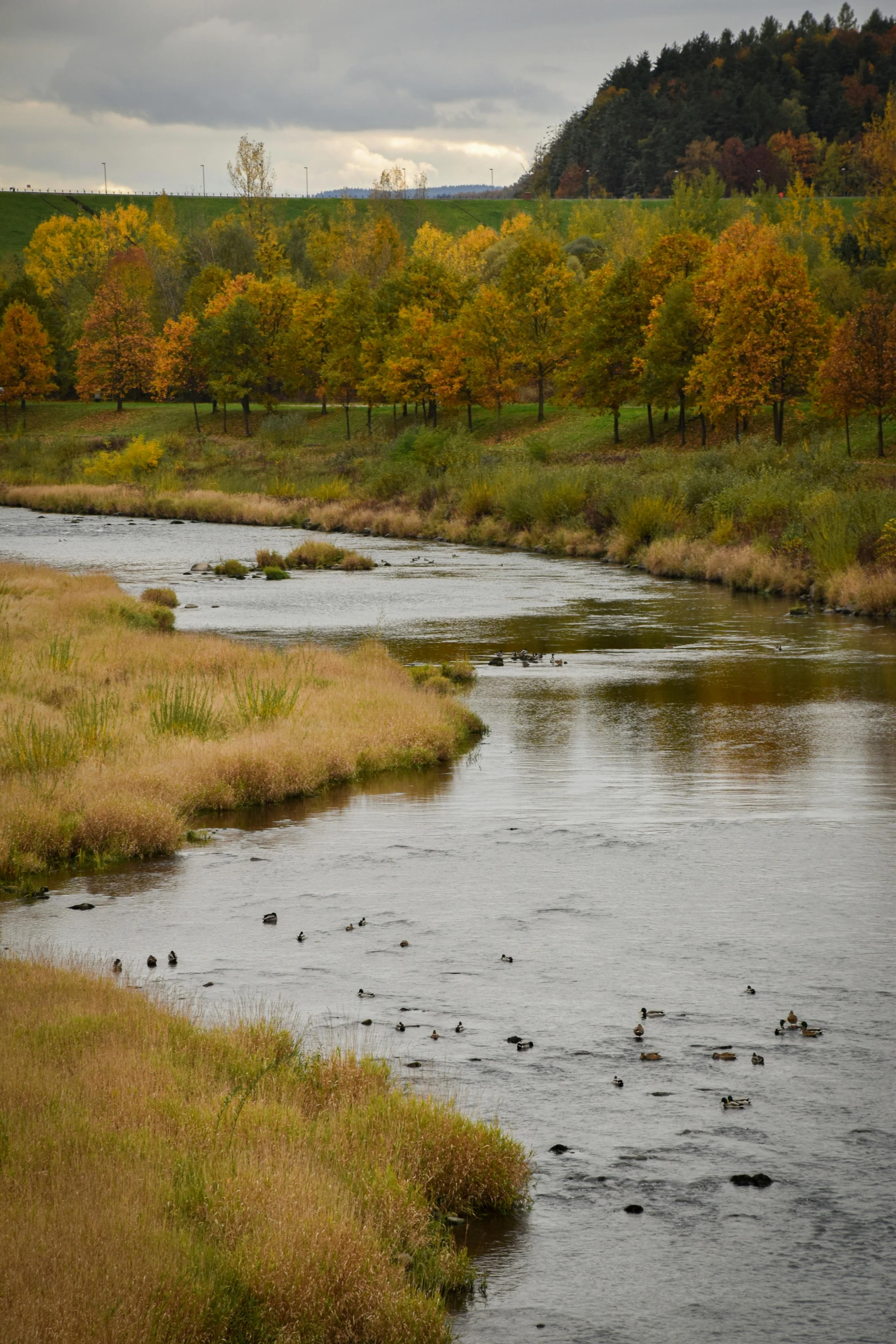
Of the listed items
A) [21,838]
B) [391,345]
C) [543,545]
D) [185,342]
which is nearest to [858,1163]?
[21,838]

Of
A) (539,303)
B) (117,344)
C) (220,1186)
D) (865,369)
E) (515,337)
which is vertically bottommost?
(220,1186)

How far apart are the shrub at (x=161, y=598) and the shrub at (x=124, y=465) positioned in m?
49.3

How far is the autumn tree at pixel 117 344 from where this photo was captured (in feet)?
372

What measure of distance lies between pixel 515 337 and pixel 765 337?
995 inches

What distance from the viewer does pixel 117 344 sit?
114562mm

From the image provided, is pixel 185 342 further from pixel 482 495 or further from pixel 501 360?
pixel 482 495

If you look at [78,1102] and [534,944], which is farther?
[534,944]

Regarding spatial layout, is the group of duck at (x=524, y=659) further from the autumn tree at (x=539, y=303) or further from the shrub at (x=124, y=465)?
the shrub at (x=124, y=465)

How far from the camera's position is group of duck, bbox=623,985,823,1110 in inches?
391

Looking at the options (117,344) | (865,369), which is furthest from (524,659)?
(117,344)

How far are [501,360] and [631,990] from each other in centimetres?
7597

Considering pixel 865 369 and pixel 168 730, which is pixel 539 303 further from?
pixel 168 730

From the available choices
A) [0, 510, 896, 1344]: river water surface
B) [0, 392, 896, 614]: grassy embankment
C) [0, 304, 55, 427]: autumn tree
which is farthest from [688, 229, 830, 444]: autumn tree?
[0, 304, 55, 427]: autumn tree

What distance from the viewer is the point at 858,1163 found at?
9.09 metres
